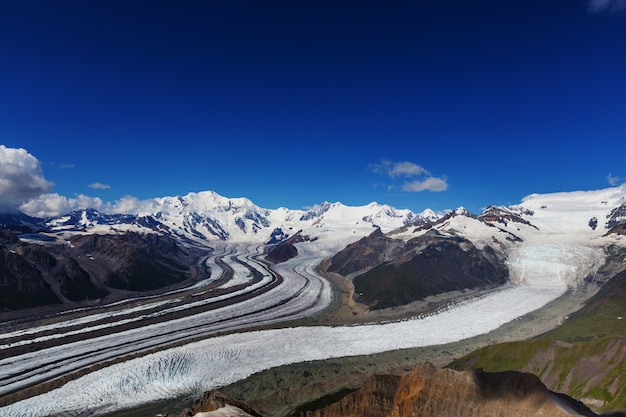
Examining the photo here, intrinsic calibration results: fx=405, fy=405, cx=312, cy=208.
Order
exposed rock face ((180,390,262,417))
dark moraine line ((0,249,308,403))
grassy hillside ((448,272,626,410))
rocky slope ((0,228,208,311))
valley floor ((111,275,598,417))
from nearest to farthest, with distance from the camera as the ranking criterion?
exposed rock face ((180,390,262,417))
grassy hillside ((448,272,626,410))
valley floor ((111,275,598,417))
dark moraine line ((0,249,308,403))
rocky slope ((0,228,208,311))

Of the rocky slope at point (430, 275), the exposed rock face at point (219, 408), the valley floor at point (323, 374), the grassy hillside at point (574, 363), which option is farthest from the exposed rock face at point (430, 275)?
the exposed rock face at point (219, 408)

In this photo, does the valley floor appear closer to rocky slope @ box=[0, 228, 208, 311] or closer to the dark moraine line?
the dark moraine line

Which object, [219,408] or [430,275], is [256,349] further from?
[430,275]

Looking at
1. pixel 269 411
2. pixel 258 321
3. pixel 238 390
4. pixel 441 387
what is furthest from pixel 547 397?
pixel 258 321

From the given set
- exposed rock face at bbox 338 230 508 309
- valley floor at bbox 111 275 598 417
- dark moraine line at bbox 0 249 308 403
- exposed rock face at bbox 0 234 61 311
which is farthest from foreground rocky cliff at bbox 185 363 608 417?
exposed rock face at bbox 0 234 61 311

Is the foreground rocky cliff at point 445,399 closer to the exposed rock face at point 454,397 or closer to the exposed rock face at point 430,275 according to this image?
the exposed rock face at point 454,397

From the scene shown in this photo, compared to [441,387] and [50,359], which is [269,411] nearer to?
[441,387]
